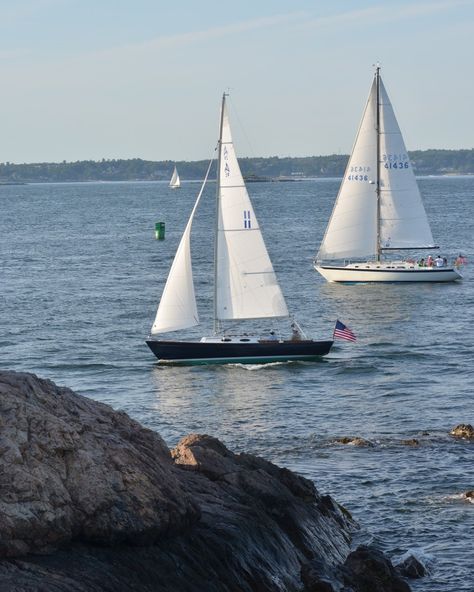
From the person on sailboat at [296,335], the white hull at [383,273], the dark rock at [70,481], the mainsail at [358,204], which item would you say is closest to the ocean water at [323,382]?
the white hull at [383,273]

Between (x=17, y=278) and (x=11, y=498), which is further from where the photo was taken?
(x=17, y=278)

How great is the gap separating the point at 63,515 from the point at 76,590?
1408mm

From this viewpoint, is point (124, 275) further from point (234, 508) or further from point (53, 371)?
point (234, 508)

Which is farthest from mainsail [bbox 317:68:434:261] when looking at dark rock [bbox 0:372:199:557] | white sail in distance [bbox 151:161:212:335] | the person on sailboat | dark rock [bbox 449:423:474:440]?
dark rock [bbox 0:372:199:557]

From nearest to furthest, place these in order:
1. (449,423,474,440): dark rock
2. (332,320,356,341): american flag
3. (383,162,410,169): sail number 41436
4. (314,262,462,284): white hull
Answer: (449,423,474,440): dark rock < (332,320,356,341): american flag < (314,262,462,284): white hull < (383,162,410,169): sail number 41436

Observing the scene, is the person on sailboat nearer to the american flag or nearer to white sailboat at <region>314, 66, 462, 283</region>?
the american flag

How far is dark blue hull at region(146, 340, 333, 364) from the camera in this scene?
5128cm

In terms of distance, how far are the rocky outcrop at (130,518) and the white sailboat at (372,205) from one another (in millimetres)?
54694

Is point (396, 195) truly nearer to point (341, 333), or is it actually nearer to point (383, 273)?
point (383, 273)

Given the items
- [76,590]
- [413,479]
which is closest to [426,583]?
[413,479]

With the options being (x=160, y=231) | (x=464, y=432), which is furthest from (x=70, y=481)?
(x=160, y=231)

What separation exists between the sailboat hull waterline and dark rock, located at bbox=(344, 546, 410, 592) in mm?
26860

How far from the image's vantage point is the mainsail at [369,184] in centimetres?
7969

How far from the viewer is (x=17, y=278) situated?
87.1 meters
